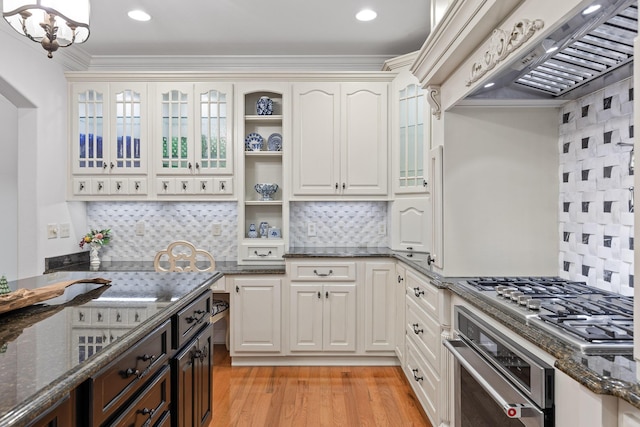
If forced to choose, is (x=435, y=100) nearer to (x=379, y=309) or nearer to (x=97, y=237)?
(x=379, y=309)

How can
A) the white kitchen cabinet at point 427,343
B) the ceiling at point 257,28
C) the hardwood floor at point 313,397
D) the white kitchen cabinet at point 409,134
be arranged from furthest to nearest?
the white kitchen cabinet at point 409,134
the ceiling at point 257,28
the hardwood floor at point 313,397
the white kitchen cabinet at point 427,343

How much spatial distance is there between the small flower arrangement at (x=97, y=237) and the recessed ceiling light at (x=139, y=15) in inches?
73.7

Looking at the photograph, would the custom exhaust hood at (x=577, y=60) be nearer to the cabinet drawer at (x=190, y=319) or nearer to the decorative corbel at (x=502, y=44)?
the decorative corbel at (x=502, y=44)

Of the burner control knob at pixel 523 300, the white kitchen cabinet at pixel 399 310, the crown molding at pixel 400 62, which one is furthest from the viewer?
the crown molding at pixel 400 62

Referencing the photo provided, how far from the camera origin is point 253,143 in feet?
12.3

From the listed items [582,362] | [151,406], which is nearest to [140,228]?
[151,406]

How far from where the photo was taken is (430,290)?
2342 millimetres

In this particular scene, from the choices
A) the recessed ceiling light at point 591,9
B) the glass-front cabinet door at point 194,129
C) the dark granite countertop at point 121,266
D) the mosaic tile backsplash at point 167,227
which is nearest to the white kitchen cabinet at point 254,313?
the dark granite countertop at point 121,266

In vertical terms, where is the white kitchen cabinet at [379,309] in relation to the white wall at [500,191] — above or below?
below

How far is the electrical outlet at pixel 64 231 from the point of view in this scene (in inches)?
138

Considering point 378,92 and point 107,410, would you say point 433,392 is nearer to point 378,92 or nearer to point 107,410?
point 107,410

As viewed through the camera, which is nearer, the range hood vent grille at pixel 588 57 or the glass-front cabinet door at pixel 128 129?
the range hood vent grille at pixel 588 57

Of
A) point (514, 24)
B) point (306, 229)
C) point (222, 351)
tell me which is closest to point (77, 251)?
point (222, 351)

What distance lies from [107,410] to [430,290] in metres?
1.74
